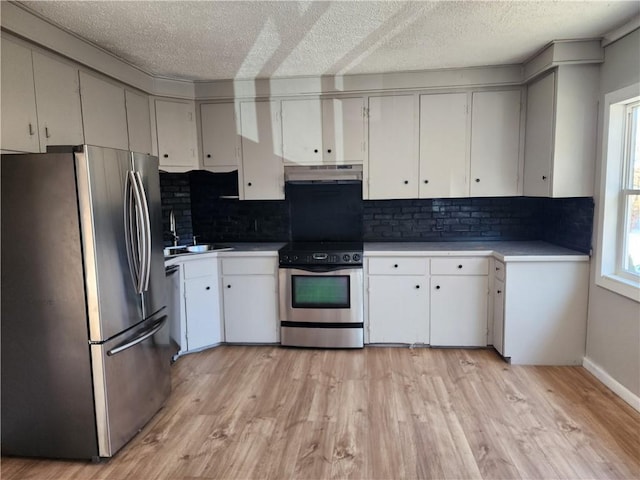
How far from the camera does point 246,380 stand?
10.4 feet

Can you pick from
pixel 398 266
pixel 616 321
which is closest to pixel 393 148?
pixel 398 266

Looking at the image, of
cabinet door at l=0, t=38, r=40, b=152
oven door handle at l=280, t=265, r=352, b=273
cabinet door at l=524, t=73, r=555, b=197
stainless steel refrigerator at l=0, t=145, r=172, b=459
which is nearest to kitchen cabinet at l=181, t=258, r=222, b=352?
oven door handle at l=280, t=265, r=352, b=273

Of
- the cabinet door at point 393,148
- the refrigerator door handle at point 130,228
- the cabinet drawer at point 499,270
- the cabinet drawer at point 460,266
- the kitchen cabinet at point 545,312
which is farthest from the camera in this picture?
the cabinet door at point 393,148

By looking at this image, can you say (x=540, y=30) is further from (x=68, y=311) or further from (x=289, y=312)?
(x=68, y=311)

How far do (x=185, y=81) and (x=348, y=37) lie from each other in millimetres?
1769

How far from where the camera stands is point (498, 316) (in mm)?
3408

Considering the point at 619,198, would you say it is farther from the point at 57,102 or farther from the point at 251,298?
the point at 57,102

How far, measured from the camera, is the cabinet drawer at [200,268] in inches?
142

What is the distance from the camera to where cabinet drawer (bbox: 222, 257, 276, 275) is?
3.75m

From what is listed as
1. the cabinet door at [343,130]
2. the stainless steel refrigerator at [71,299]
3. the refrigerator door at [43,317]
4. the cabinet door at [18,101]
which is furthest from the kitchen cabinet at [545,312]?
the cabinet door at [18,101]

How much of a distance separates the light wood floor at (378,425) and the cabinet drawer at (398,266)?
2.42 ft

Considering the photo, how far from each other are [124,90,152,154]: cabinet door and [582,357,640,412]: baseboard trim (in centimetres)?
398

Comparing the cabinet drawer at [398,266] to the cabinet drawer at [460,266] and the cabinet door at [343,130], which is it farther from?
the cabinet door at [343,130]

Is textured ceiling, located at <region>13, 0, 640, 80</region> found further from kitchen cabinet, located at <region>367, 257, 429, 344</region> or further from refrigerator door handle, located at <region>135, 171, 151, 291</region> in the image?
kitchen cabinet, located at <region>367, 257, 429, 344</region>
